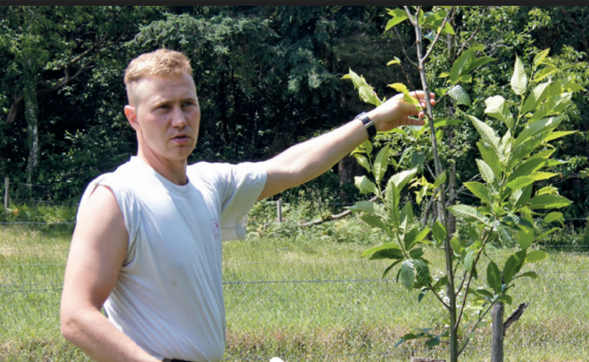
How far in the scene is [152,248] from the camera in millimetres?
1577

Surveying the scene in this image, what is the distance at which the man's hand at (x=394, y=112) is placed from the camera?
225 centimetres

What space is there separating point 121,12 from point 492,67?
11790 millimetres

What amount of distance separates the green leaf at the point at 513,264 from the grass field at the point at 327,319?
329 cm

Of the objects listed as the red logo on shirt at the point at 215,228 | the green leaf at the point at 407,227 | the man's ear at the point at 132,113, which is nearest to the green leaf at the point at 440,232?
the green leaf at the point at 407,227

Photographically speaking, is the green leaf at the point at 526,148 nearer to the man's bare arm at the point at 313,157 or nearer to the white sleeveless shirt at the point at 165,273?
the man's bare arm at the point at 313,157

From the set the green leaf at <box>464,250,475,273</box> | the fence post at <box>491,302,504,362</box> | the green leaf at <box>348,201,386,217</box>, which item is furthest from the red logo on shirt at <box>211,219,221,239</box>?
the fence post at <box>491,302,504,362</box>

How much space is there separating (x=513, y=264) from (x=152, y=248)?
56.2 inches

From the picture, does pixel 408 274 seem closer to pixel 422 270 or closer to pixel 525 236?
pixel 422 270

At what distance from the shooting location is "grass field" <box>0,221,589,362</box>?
5.62 metres

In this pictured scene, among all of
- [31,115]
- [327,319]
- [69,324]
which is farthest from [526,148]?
[31,115]

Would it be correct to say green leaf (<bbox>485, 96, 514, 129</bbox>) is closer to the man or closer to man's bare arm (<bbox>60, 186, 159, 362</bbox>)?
the man

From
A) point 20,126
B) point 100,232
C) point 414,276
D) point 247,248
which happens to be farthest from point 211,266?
point 20,126

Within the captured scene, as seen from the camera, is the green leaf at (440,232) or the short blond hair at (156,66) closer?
the short blond hair at (156,66)

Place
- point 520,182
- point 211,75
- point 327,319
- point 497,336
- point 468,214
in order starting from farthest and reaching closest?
point 211,75 → point 327,319 → point 497,336 → point 468,214 → point 520,182
